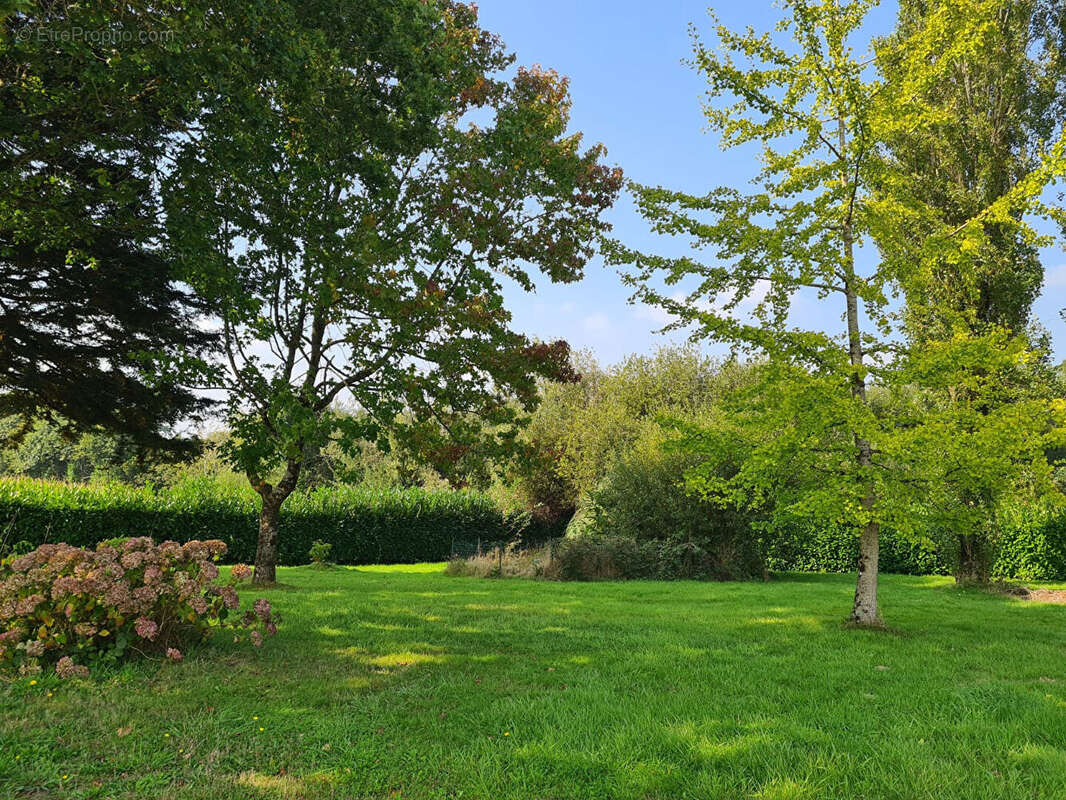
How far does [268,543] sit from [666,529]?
11414 mm

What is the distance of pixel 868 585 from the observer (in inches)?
362

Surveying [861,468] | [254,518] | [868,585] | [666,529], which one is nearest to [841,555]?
[666,529]

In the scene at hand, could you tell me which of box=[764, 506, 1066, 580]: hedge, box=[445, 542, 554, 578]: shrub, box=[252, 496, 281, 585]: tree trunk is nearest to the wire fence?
box=[445, 542, 554, 578]: shrub

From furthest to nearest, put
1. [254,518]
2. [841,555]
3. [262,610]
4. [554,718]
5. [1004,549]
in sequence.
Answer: [841,555] < [254,518] < [1004,549] < [262,610] < [554,718]

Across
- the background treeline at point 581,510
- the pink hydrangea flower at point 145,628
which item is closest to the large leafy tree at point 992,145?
the background treeline at point 581,510

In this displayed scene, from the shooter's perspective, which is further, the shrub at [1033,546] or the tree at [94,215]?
the shrub at [1033,546]

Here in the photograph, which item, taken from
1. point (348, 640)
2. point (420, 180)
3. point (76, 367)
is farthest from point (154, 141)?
point (348, 640)

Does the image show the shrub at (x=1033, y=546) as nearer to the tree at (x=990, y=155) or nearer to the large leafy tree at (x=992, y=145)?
the tree at (x=990, y=155)

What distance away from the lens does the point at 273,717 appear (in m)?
4.57

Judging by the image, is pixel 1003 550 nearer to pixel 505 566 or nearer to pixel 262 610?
pixel 505 566

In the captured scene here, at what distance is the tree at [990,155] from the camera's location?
53.1 ft

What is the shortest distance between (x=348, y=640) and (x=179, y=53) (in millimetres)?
6688

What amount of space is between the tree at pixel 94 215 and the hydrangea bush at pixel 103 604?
386 cm

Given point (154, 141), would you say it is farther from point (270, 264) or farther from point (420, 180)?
point (420, 180)
